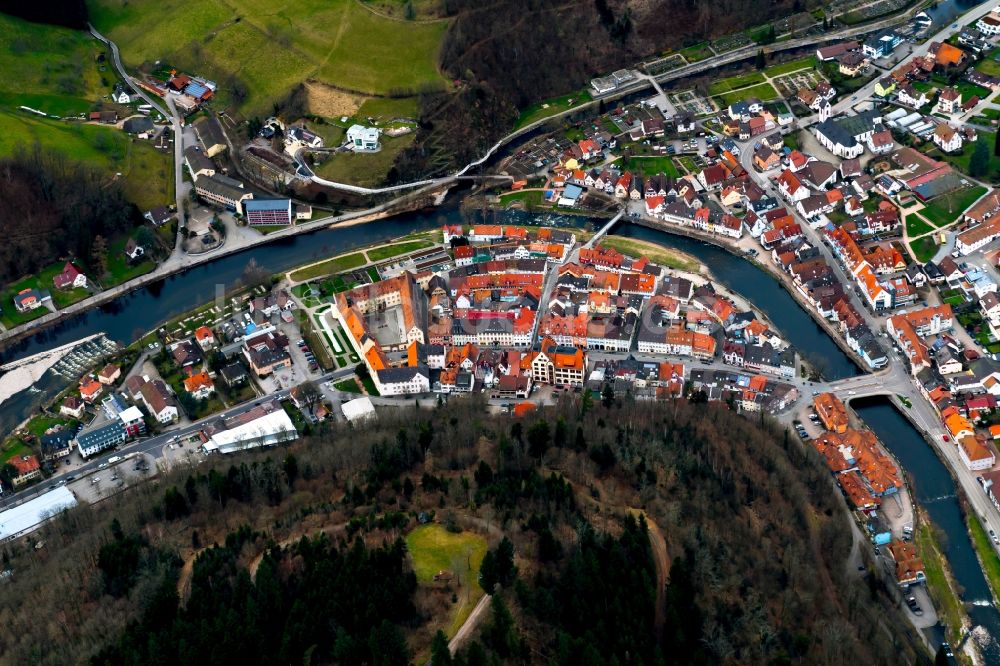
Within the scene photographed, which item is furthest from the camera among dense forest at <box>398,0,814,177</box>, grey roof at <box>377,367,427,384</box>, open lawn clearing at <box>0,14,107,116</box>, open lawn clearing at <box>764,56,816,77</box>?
open lawn clearing at <box>764,56,816,77</box>

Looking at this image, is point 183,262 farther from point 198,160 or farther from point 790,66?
point 790,66

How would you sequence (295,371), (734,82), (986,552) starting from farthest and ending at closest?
1. (734,82)
2. (295,371)
3. (986,552)

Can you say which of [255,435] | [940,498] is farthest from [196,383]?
[940,498]

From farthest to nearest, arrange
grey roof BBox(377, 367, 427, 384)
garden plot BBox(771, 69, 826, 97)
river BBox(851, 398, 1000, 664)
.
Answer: garden plot BBox(771, 69, 826, 97)
grey roof BBox(377, 367, 427, 384)
river BBox(851, 398, 1000, 664)

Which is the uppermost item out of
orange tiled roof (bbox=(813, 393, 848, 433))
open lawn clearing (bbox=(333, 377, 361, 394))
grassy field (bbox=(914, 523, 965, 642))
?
open lawn clearing (bbox=(333, 377, 361, 394))

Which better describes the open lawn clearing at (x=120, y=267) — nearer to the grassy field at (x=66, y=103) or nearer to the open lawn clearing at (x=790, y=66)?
the grassy field at (x=66, y=103)

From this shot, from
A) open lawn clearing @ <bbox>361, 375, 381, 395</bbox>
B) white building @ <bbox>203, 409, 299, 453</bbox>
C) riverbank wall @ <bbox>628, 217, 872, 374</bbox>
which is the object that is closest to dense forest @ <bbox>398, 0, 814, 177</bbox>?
riverbank wall @ <bbox>628, 217, 872, 374</bbox>

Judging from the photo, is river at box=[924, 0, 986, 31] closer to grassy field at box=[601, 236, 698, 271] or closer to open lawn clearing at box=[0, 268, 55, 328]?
grassy field at box=[601, 236, 698, 271]
